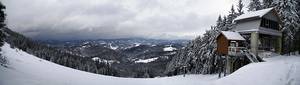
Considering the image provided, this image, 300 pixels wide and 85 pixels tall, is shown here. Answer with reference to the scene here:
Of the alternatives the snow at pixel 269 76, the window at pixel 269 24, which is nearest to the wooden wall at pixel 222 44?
the window at pixel 269 24

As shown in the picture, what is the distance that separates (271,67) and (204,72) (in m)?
24.8

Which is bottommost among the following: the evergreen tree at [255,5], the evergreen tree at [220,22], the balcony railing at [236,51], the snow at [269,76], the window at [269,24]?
the snow at [269,76]

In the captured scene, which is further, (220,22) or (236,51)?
(220,22)

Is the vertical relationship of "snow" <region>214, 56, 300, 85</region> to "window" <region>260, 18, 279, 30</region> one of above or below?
below

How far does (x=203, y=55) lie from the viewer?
172ft

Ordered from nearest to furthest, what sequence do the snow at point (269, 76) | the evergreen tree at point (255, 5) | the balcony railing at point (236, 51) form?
1. the snow at point (269, 76)
2. the balcony railing at point (236, 51)
3. the evergreen tree at point (255, 5)

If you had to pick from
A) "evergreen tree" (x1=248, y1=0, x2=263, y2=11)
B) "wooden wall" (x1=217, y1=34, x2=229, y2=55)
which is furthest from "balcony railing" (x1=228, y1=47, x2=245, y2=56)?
"evergreen tree" (x1=248, y1=0, x2=263, y2=11)

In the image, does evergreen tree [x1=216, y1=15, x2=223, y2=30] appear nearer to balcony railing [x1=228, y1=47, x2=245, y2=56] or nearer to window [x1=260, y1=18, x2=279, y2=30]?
window [x1=260, y1=18, x2=279, y2=30]

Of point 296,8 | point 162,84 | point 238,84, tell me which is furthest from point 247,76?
point 296,8

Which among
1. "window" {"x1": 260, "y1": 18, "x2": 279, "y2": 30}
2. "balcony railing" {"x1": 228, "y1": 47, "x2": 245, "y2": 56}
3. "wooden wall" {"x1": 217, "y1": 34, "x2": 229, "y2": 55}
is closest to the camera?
"balcony railing" {"x1": 228, "y1": 47, "x2": 245, "y2": 56}

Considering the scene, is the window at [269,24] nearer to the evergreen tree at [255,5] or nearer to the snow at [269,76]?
the evergreen tree at [255,5]

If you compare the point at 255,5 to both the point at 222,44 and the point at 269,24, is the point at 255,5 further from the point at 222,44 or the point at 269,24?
the point at 222,44

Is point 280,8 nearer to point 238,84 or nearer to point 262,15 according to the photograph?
point 262,15

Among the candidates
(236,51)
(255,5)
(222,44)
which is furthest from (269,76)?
(255,5)
